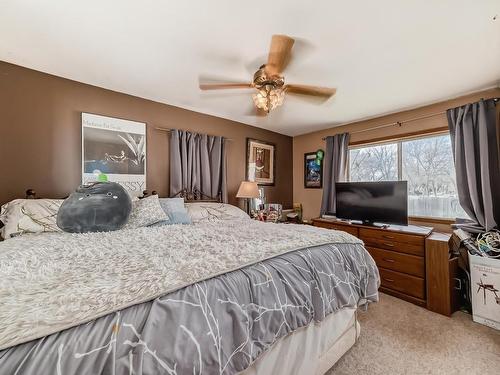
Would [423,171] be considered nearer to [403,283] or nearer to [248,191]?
[403,283]

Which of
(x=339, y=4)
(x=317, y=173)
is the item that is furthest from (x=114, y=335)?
(x=317, y=173)

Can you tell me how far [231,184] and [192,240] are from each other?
2.22 meters

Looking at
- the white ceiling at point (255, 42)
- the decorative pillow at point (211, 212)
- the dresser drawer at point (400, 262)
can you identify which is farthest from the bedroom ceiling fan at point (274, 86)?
the dresser drawer at point (400, 262)

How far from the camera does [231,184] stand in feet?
11.9

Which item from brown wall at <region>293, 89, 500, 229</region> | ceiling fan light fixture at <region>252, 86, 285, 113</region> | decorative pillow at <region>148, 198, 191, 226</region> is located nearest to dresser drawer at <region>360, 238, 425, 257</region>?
brown wall at <region>293, 89, 500, 229</region>

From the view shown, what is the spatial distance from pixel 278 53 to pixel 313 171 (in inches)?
113

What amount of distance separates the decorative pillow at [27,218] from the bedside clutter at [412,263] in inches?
129

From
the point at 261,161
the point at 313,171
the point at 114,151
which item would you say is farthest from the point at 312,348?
the point at 313,171

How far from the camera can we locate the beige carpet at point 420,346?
1.47 m

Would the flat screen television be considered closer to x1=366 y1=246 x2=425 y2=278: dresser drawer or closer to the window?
x1=366 y1=246 x2=425 y2=278: dresser drawer

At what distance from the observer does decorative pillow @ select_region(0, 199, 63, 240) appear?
1716 mm

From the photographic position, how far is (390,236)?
2598mm

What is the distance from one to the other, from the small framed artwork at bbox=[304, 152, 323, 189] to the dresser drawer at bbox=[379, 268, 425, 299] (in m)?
1.83

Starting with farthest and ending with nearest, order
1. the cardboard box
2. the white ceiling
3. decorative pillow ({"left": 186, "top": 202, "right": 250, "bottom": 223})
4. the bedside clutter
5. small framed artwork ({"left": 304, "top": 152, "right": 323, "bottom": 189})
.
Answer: small framed artwork ({"left": 304, "top": 152, "right": 323, "bottom": 189})
decorative pillow ({"left": 186, "top": 202, "right": 250, "bottom": 223})
the bedside clutter
the cardboard box
the white ceiling
